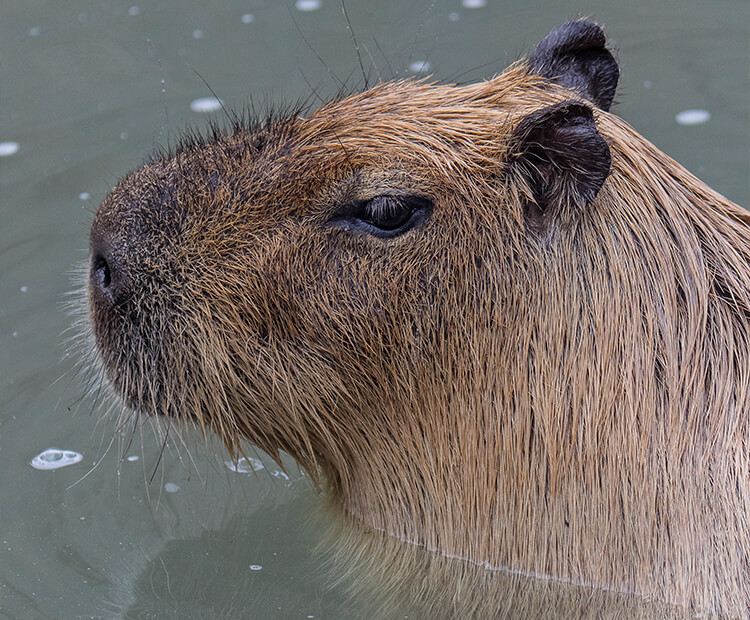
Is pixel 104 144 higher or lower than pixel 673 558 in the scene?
higher

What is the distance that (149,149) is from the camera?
268 inches

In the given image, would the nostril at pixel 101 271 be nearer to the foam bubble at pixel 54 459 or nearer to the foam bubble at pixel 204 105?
the foam bubble at pixel 54 459

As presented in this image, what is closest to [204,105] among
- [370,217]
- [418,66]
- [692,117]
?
[418,66]

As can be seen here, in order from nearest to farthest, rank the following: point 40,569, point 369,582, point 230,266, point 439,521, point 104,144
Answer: point 230,266 → point 439,521 → point 369,582 → point 40,569 → point 104,144

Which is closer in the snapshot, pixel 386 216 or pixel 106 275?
pixel 386 216

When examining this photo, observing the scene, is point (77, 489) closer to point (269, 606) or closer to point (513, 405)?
point (269, 606)

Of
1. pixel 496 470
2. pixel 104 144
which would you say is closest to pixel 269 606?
pixel 496 470

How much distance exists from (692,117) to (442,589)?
13.9 ft

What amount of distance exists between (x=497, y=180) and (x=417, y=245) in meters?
0.31

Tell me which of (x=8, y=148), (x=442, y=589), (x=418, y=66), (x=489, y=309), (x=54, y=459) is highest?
(x=418, y=66)

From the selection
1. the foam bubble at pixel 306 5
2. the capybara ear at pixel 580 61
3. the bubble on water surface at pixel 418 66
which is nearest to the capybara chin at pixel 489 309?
the capybara ear at pixel 580 61

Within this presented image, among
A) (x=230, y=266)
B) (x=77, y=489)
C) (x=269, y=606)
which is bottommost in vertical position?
(x=269, y=606)

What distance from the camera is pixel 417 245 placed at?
10.9ft

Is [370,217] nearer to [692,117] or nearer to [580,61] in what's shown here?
[580,61]
